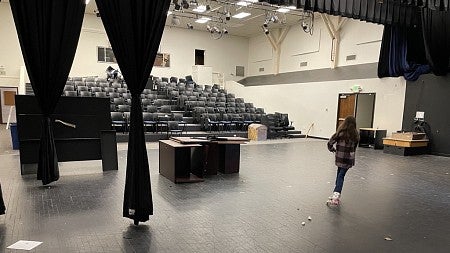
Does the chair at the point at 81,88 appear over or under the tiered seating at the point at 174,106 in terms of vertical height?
over

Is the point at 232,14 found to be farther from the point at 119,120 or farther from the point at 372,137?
the point at 372,137

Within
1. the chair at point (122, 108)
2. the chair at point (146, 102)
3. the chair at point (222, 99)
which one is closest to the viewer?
the chair at point (122, 108)

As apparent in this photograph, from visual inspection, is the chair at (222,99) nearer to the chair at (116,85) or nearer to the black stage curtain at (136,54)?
the chair at (116,85)

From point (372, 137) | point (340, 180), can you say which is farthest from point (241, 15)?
point (340, 180)

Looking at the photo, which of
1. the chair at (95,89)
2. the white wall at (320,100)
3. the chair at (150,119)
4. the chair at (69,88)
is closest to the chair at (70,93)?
the chair at (69,88)

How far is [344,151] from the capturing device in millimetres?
4391

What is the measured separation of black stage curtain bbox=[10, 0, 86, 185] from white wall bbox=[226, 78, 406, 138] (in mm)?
11167

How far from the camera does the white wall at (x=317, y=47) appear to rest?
12.7 m

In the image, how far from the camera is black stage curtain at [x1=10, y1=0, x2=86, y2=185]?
330 centimetres

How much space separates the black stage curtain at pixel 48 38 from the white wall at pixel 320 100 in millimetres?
11167

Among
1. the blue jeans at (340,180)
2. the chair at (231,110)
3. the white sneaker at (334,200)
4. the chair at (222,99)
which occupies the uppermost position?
the chair at (222,99)

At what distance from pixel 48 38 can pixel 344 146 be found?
13.1ft

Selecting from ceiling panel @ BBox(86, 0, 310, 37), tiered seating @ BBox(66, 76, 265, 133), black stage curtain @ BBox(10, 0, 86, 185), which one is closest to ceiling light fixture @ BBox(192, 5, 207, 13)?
ceiling panel @ BBox(86, 0, 310, 37)

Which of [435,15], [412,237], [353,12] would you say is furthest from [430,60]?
[412,237]
